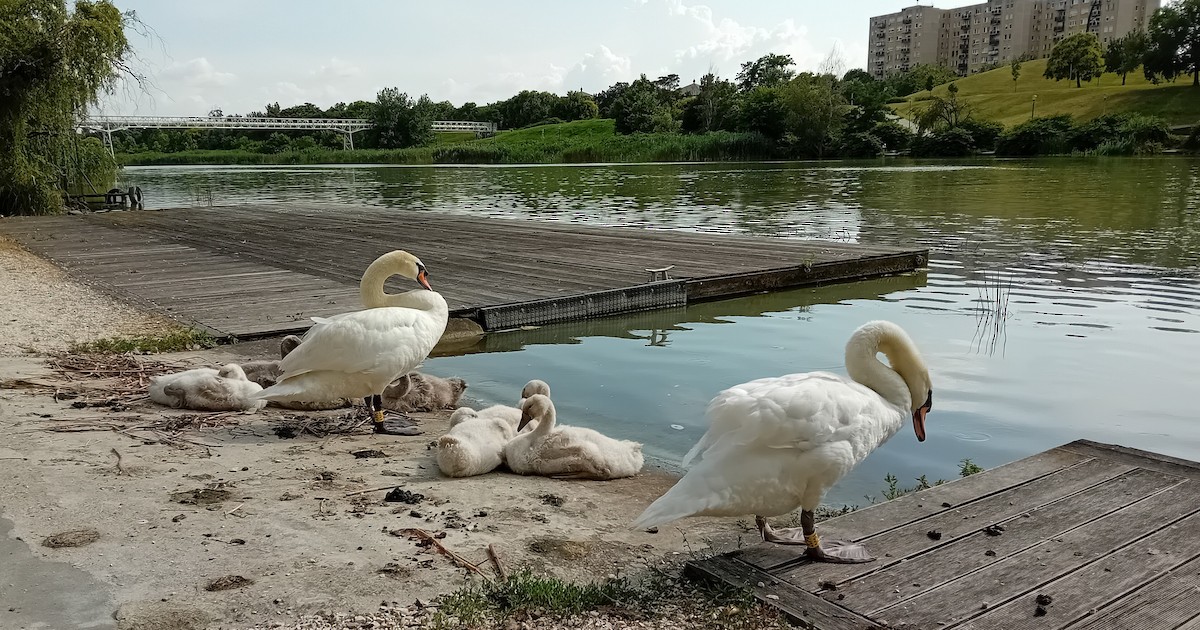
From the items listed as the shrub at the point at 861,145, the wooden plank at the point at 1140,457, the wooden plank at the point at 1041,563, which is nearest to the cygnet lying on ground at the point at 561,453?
the wooden plank at the point at 1041,563

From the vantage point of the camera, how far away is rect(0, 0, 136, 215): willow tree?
23531 millimetres

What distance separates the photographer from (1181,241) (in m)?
18.7

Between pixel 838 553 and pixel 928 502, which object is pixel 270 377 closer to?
pixel 838 553

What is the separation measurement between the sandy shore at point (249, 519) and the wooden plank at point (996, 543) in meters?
0.99

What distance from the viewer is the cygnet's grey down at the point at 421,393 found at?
7.56 m

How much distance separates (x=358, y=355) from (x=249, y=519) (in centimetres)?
181

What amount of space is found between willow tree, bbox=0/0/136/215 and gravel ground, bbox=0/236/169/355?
41.5ft

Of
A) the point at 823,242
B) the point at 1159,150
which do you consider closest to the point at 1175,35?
the point at 1159,150

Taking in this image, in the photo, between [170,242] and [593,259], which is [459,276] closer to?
[593,259]

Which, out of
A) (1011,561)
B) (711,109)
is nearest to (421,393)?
(1011,561)

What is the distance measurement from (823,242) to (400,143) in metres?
118

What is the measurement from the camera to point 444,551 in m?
4.32

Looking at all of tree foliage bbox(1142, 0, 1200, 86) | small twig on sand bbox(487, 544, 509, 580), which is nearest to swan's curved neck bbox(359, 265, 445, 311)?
small twig on sand bbox(487, 544, 509, 580)

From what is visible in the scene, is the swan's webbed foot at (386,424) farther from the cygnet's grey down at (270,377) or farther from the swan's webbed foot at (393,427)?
the cygnet's grey down at (270,377)
